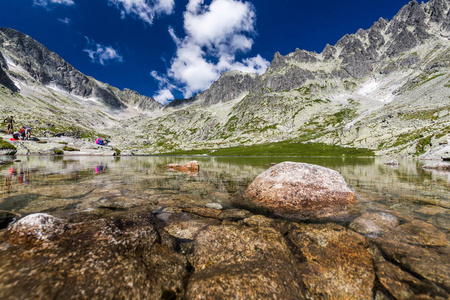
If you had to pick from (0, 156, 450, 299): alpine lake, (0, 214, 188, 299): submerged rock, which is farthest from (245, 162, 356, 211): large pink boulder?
(0, 214, 188, 299): submerged rock

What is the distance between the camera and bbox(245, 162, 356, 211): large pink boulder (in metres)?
11.3

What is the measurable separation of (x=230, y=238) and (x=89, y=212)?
6.63 metres

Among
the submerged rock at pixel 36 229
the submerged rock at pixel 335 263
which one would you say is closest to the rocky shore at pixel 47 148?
the submerged rock at pixel 36 229

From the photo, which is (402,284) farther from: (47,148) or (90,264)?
(47,148)

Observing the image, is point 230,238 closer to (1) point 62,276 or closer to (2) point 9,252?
(1) point 62,276

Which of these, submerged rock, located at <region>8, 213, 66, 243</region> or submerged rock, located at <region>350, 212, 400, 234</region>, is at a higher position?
submerged rock, located at <region>8, 213, 66, 243</region>

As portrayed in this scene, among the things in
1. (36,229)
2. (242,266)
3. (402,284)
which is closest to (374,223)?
(402,284)

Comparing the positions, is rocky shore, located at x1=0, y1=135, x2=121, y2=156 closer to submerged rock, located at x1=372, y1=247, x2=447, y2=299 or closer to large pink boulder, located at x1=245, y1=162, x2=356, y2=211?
large pink boulder, located at x1=245, y1=162, x2=356, y2=211

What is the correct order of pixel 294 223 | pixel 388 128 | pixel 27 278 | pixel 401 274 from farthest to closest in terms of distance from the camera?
pixel 388 128, pixel 294 223, pixel 401 274, pixel 27 278

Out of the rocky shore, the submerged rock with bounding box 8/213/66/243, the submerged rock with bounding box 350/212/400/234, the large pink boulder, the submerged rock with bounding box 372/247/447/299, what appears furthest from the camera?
the rocky shore

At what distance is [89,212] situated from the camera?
8.46 meters

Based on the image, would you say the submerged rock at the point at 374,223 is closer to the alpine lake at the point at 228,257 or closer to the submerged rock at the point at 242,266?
the alpine lake at the point at 228,257

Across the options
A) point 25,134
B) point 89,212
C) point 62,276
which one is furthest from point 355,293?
point 25,134

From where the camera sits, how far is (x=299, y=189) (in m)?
11.9
